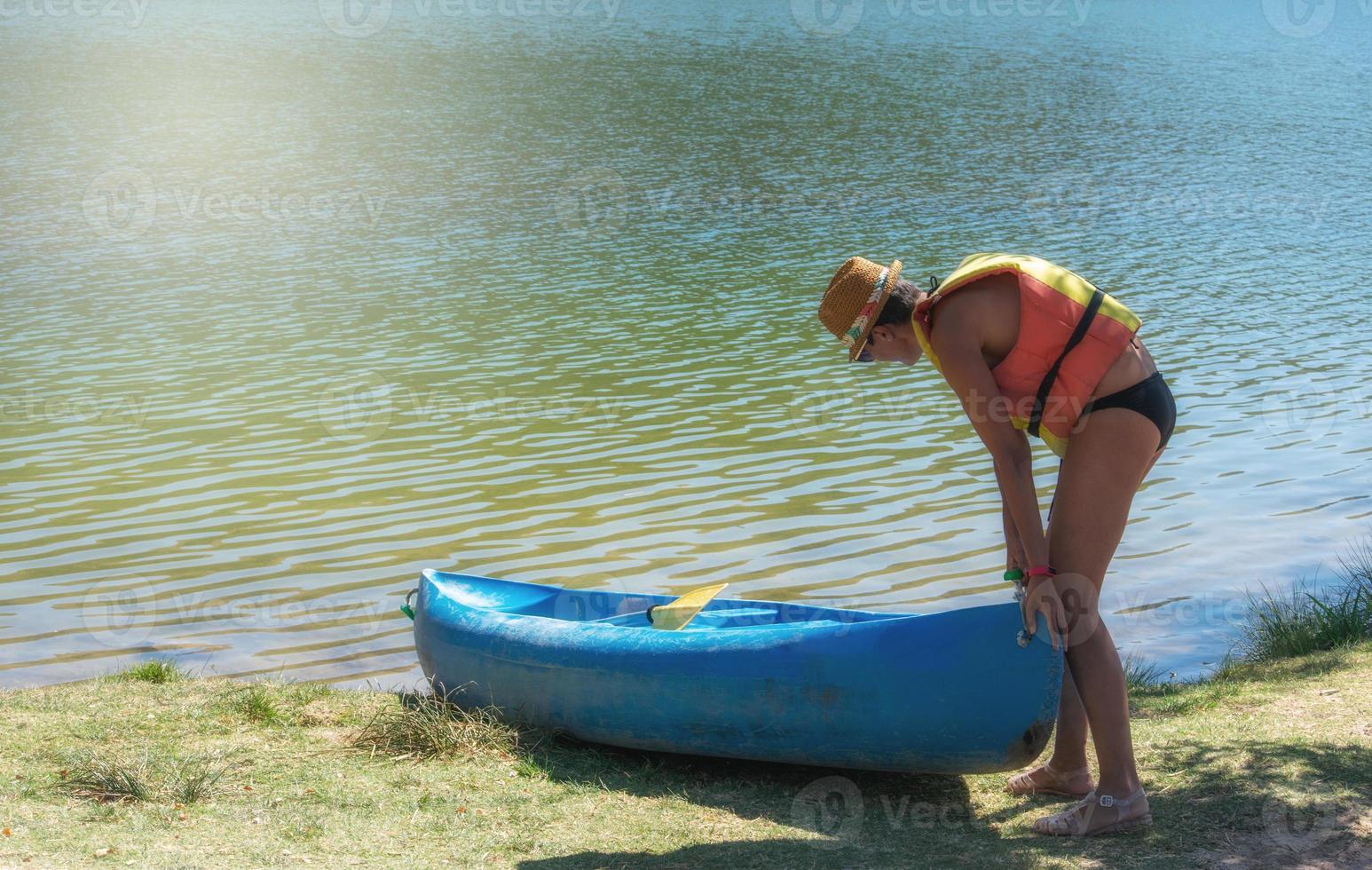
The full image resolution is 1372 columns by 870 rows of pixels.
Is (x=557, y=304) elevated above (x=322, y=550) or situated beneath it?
elevated above

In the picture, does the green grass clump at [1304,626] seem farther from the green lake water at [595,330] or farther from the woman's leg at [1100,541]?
the woman's leg at [1100,541]

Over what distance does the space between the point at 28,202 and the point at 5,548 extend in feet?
46.1

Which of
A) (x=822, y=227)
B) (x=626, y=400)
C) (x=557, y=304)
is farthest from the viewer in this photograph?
(x=822, y=227)

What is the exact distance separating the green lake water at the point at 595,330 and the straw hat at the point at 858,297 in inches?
131

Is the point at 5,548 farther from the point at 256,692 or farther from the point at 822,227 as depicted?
the point at 822,227

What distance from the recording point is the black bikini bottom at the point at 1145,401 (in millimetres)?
3582

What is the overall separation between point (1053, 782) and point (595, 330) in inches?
374

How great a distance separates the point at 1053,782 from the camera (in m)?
4.18

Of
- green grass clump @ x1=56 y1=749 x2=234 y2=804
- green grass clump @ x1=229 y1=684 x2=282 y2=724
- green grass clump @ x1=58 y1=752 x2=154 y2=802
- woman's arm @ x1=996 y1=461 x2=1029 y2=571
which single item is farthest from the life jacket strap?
green grass clump @ x1=229 y1=684 x2=282 y2=724

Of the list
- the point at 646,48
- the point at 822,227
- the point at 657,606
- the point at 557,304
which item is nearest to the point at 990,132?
the point at 822,227

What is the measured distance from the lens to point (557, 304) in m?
14.3

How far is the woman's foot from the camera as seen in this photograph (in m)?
4.14

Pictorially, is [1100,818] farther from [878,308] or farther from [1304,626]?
[1304,626]

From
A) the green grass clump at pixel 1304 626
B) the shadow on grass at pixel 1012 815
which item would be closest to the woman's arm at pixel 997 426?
the shadow on grass at pixel 1012 815
